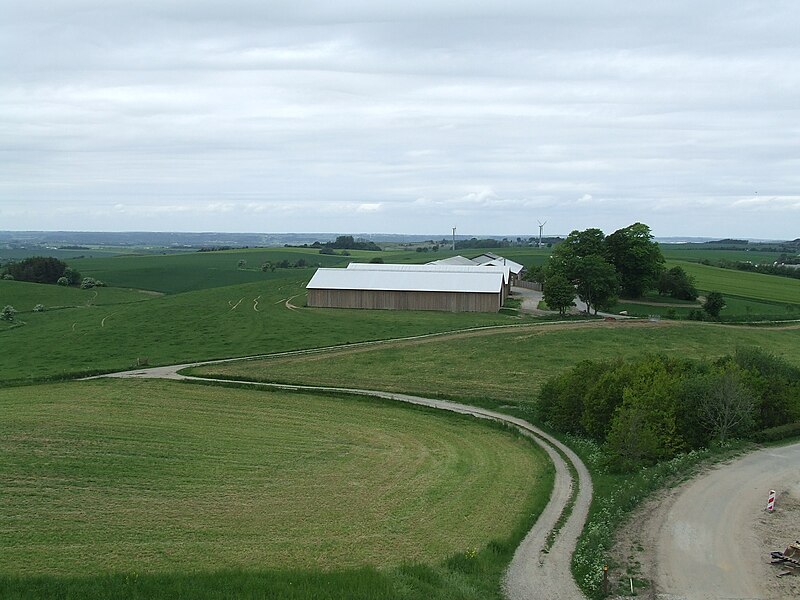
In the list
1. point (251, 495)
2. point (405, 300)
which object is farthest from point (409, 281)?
point (251, 495)

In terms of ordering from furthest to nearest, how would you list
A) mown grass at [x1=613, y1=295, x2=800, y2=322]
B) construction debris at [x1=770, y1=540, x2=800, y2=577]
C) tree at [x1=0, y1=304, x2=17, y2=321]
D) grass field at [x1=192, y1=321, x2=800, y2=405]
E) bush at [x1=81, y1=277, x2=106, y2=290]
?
1. bush at [x1=81, y1=277, x2=106, y2=290]
2. tree at [x1=0, y1=304, x2=17, y2=321]
3. mown grass at [x1=613, y1=295, x2=800, y2=322]
4. grass field at [x1=192, y1=321, x2=800, y2=405]
5. construction debris at [x1=770, y1=540, x2=800, y2=577]

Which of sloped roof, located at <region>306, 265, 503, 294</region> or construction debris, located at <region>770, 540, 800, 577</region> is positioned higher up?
A: sloped roof, located at <region>306, 265, 503, 294</region>

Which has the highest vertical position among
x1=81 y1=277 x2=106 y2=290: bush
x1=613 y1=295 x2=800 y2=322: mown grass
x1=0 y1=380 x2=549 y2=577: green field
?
x1=613 y1=295 x2=800 y2=322: mown grass

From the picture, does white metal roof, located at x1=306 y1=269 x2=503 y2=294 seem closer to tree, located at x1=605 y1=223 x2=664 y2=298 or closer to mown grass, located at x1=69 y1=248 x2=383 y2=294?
tree, located at x1=605 y1=223 x2=664 y2=298

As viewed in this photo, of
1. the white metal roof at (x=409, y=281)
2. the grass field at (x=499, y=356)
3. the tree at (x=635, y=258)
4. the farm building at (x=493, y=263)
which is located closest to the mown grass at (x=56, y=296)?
the white metal roof at (x=409, y=281)

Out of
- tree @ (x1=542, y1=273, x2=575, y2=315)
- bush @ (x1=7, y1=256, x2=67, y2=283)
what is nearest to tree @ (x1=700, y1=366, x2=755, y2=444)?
tree @ (x1=542, y1=273, x2=575, y2=315)

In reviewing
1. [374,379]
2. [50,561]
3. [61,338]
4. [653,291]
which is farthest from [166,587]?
[653,291]

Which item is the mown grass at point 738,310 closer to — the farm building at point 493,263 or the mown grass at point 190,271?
the farm building at point 493,263
